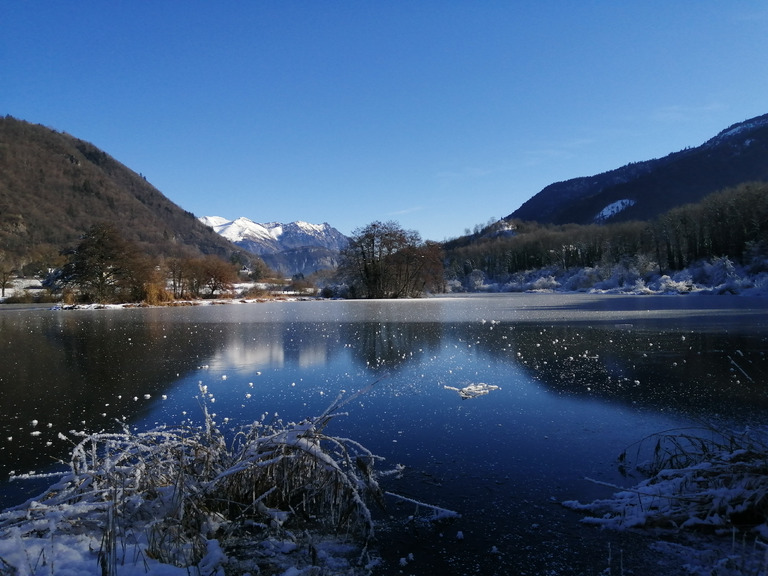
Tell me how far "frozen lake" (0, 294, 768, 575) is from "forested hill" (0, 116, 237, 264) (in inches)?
4604

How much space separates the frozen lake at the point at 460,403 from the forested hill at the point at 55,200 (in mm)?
116947

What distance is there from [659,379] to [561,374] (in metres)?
1.83

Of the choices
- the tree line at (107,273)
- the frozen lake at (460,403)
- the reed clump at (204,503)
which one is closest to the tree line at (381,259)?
the tree line at (107,273)

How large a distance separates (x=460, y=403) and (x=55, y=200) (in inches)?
7113

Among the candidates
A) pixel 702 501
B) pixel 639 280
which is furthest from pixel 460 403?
pixel 639 280

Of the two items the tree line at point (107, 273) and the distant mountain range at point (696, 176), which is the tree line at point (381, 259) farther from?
the distant mountain range at point (696, 176)

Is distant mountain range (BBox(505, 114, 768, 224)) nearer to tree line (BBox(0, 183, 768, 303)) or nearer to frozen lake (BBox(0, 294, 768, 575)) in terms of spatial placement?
tree line (BBox(0, 183, 768, 303))

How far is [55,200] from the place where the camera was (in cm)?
14975

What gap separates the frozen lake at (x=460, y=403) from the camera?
148 inches

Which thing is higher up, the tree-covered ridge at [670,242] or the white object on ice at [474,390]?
the tree-covered ridge at [670,242]

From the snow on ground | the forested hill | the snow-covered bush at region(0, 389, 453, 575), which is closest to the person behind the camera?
the snow-covered bush at region(0, 389, 453, 575)

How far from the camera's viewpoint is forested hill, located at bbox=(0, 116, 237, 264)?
125000mm

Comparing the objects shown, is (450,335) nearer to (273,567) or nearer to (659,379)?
(659,379)

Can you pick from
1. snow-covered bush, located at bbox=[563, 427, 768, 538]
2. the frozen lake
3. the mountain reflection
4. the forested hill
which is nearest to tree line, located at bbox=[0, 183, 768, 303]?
the mountain reflection
